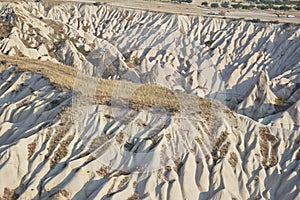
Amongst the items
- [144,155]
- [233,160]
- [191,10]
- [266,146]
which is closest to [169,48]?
[191,10]

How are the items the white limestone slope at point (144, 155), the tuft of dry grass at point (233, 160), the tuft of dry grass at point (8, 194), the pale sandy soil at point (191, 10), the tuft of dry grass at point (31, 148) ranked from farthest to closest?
the pale sandy soil at point (191, 10)
the tuft of dry grass at point (233, 160)
the tuft of dry grass at point (31, 148)
the white limestone slope at point (144, 155)
the tuft of dry grass at point (8, 194)

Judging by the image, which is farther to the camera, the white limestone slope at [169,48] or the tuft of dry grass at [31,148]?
the white limestone slope at [169,48]

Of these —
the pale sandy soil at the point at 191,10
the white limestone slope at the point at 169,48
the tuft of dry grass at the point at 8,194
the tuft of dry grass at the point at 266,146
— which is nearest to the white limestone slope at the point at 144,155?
the tuft of dry grass at the point at 266,146

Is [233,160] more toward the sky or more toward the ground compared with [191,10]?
more toward the ground

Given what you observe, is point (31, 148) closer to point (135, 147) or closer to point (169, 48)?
point (135, 147)

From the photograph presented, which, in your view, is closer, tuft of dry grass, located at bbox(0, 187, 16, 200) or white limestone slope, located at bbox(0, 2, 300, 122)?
tuft of dry grass, located at bbox(0, 187, 16, 200)

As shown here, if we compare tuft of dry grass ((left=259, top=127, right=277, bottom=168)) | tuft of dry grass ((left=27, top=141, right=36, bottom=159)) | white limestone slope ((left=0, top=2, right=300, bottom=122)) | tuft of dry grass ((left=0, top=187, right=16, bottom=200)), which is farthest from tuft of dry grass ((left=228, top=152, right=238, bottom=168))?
white limestone slope ((left=0, top=2, right=300, bottom=122))

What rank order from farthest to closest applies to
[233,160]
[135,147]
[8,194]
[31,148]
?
[233,160]
[31,148]
[135,147]
[8,194]

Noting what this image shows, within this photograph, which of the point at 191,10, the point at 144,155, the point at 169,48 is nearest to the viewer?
the point at 144,155

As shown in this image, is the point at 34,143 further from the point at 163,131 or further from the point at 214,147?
the point at 214,147

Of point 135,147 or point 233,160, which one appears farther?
point 233,160

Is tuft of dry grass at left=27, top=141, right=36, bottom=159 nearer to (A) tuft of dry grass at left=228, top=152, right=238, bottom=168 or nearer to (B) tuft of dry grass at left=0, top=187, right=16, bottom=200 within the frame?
(B) tuft of dry grass at left=0, top=187, right=16, bottom=200

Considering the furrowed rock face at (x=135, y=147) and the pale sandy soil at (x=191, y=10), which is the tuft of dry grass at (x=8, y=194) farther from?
the pale sandy soil at (x=191, y=10)
